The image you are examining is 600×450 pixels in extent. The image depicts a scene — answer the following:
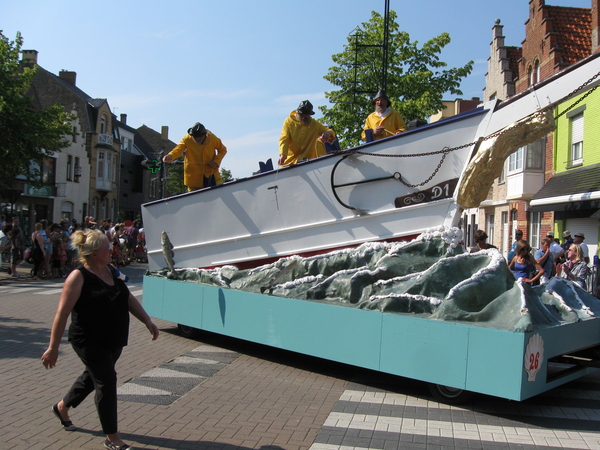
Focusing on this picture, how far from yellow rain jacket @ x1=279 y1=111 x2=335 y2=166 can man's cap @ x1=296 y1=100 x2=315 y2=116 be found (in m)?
0.12

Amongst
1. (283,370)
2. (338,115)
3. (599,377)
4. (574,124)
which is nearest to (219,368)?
(283,370)

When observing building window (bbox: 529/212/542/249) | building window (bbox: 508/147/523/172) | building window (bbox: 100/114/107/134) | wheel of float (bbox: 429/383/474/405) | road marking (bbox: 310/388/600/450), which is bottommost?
road marking (bbox: 310/388/600/450)

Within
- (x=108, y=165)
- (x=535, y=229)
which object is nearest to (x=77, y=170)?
(x=108, y=165)

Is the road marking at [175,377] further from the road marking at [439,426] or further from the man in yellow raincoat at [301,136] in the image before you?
the man in yellow raincoat at [301,136]

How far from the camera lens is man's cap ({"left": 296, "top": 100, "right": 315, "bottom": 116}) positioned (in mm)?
7773

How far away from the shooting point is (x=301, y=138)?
7.86 meters

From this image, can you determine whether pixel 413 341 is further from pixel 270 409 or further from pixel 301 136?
pixel 301 136

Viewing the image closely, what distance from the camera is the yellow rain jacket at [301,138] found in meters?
7.84

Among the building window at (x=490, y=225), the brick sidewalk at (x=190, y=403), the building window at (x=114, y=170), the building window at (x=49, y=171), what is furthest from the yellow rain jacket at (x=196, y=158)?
the building window at (x=114, y=170)

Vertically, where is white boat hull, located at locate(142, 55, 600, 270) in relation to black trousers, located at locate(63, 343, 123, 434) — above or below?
above

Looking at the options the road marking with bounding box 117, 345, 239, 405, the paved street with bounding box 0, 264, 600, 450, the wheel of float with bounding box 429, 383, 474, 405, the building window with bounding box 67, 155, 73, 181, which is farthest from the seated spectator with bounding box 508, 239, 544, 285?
the building window with bounding box 67, 155, 73, 181

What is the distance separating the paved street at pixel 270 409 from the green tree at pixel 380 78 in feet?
48.0

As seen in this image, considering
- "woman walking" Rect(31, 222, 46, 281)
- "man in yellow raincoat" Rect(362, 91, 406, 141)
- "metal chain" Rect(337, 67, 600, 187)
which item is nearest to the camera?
"metal chain" Rect(337, 67, 600, 187)

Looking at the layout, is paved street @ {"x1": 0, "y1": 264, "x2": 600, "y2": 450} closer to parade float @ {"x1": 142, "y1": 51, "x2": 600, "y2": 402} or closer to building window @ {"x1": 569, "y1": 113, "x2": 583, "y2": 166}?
parade float @ {"x1": 142, "y1": 51, "x2": 600, "y2": 402}
